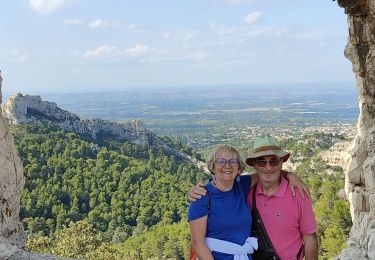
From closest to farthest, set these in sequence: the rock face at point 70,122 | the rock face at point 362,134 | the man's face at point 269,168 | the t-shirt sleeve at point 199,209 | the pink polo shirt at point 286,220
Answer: the t-shirt sleeve at point 199,209, the pink polo shirt at point 286,220, the man's face at point 269,168, the rock face at point 362,134, the rock face at point 70,122

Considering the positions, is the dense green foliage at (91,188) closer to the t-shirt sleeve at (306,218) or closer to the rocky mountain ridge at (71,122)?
the rocky mountain ridge at (71,122)

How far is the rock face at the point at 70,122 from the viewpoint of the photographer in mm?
53022

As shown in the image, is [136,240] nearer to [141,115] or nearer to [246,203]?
[246,203]

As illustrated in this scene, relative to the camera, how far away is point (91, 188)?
41.2 m

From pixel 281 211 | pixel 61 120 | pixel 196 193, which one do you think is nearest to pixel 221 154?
pixel 196 193

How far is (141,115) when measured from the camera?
18512cm

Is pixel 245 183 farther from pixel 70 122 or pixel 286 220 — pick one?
pixel 70 122

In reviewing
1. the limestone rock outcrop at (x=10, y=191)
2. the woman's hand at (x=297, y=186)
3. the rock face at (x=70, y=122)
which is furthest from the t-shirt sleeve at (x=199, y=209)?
the rock face at (x=70, y=122)

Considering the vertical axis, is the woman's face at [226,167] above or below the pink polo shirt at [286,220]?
above

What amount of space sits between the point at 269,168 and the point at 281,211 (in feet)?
1.44

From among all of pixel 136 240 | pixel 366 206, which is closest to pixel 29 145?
pixel 136 240

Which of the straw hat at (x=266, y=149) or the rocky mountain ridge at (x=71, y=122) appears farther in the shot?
the rocky mountain ridge at (x=71, y=122)

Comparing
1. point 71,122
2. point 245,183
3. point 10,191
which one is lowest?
point 71,122

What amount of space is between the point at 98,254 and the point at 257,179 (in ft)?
41.9
